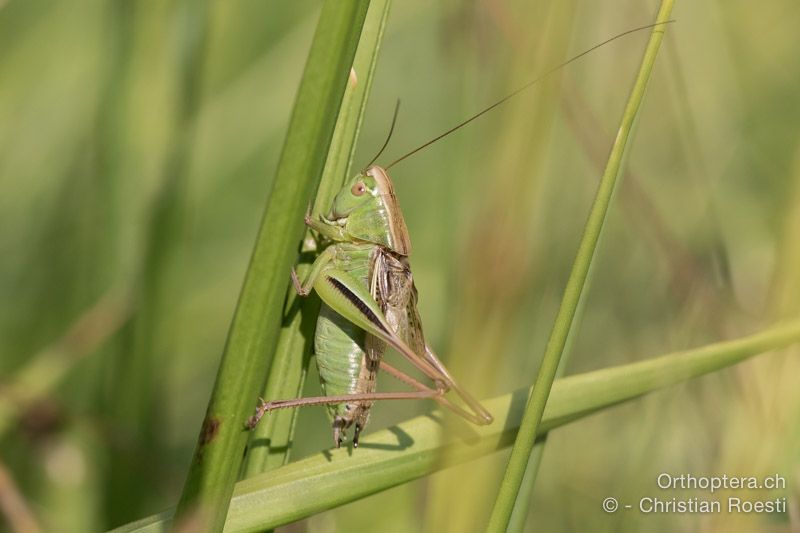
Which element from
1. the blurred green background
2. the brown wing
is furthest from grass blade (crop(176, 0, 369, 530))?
the brown wing

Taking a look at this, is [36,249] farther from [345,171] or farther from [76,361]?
[345,171]

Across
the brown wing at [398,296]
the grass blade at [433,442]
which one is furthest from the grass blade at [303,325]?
the brown wing at [398,296]

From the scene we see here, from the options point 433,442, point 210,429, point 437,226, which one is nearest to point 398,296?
point 437,226

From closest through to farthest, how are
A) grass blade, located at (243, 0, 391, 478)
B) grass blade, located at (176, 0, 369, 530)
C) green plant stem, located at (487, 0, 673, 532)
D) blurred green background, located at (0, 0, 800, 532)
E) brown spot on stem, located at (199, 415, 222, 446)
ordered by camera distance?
1. grass blade, located at (176, 0, 369, 530)
2. brown spot on stem, located at (199, 415, 222, 446)
3. green plant stem, located at (487, 0, 673, 532)
4. grass blade, located at (243, 0, 391, 478)
5. blurred green background, located at (0, 0, 800, 532)

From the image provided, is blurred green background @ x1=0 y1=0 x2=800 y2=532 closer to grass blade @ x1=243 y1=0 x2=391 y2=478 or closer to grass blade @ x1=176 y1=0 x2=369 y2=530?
grass blade @ x1=243 y1=0 x2=391 y2=478

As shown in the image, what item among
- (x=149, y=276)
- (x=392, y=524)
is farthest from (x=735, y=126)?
(x=149, y=276)

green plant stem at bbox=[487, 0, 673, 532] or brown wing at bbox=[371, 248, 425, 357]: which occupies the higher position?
brown wing at bbox=[371, 248, 425, 357]

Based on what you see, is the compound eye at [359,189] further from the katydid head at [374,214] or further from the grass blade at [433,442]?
the grass blade at [433,442]

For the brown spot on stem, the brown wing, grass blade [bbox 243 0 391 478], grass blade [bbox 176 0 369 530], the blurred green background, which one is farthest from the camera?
the brown wing
